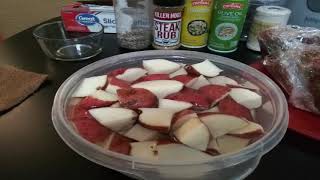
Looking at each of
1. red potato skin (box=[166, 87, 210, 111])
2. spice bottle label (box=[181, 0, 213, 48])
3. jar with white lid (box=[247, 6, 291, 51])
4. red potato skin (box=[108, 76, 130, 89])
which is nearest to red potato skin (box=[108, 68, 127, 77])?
red potato skin (box=[108, 76, 130, 89])

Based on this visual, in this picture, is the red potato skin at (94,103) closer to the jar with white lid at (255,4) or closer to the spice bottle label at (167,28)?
the spice bottle label at (167,28)

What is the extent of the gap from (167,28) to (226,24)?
0.46 ft

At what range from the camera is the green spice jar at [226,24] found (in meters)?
0.70

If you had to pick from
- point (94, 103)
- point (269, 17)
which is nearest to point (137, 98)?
point (94, 103)

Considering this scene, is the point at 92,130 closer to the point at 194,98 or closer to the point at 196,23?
the point at 194,98

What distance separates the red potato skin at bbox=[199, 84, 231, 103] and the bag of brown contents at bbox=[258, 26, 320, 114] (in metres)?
0.14

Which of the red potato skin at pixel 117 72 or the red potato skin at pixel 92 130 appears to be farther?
the red potato skin at pixel 117 72

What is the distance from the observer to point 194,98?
1.61ft

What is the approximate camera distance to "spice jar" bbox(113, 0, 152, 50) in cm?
78

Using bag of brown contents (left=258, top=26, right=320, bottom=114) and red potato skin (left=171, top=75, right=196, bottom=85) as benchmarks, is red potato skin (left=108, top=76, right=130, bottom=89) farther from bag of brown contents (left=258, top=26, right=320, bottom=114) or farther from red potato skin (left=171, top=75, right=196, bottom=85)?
bag of brown contents (left=258, top=26, right=320, bottom=114)

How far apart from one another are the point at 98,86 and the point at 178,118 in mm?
169

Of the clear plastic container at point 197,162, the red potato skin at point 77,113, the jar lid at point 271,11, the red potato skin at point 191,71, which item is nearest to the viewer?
the clear plastic container at point 197,162

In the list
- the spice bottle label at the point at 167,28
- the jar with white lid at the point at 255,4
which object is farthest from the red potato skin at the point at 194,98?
the jar with white lid at the point at 255,4

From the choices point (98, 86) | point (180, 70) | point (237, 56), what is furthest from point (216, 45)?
point (98, 86)
